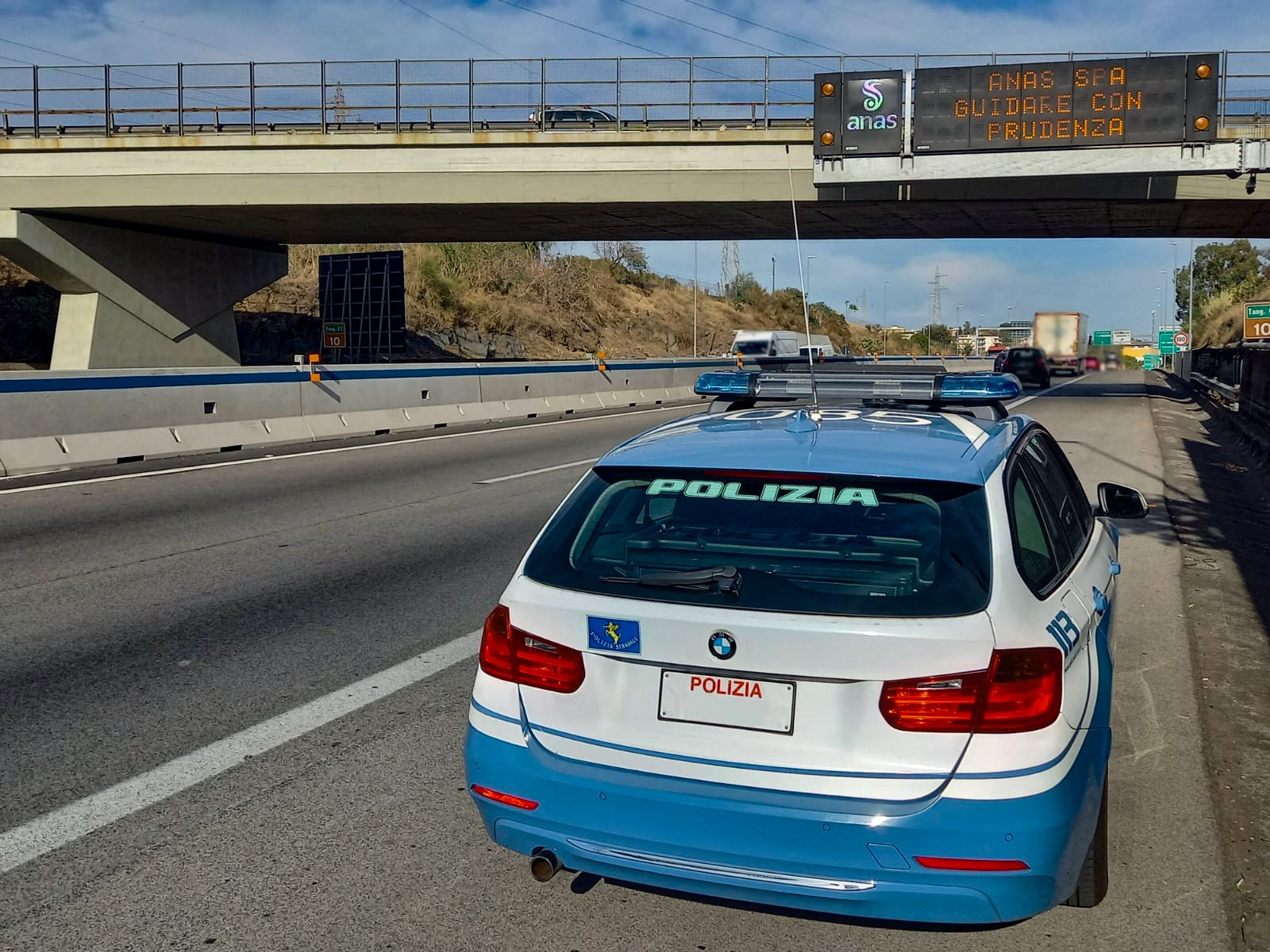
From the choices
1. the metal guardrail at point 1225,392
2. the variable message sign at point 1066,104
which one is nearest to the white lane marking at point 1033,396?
the metal guardrail at point 1225,392

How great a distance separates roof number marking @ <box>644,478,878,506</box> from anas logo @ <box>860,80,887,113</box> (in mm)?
27167

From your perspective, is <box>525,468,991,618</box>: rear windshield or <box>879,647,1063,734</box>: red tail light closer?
<box>879,647,1063,734</box>: red tail light

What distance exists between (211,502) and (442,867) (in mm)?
9108

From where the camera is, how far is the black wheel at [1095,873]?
339cm

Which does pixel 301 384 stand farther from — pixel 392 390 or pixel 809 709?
pixel 809 709

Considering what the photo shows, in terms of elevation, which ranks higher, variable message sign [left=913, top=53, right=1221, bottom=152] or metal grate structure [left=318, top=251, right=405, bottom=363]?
variable message sign [left=913, top=53, right=1221, bottom=152]

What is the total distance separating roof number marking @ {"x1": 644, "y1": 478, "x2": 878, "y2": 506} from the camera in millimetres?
3281

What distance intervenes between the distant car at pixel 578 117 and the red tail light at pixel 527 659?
27834 mm

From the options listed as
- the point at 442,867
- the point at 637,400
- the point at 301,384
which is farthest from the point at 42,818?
A: the point at 637,400

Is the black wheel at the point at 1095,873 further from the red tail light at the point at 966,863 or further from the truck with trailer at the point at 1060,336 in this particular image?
the truck with trailer at the point at 1060,336

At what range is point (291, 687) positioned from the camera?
5.70 m

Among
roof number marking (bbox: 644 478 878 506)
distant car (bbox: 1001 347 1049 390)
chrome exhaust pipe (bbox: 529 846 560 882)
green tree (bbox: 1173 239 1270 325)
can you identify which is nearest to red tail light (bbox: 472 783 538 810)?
chrome exhaust pipe (bbox: 529 846 560 882)

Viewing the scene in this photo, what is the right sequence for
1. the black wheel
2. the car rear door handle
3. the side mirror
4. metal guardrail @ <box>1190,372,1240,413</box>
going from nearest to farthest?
the black wheel < the car rear door handle < the side mirror < metal guardrail @ <box>1190,372,1240,413</box>

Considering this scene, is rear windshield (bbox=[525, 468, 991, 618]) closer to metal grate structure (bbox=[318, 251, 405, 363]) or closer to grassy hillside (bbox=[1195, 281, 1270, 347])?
metal grate structure (bbox=[318, 251, 405, 363])
